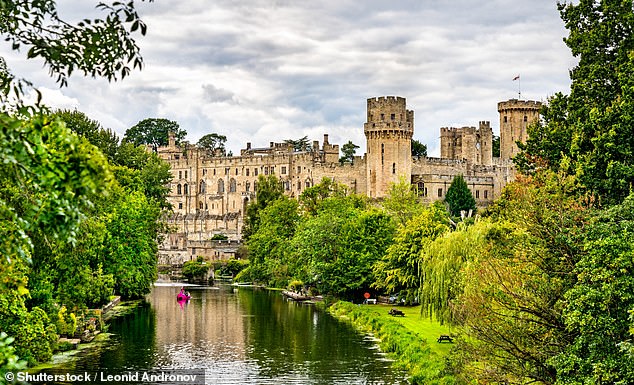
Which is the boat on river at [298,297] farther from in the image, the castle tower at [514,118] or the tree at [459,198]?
the castle tower at [514,118]

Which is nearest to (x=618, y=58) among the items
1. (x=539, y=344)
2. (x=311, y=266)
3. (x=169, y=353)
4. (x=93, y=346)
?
(x=539, y=344)

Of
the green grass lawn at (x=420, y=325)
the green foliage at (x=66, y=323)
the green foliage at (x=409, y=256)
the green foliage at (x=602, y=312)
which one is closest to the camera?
the green foliage at (x=602, y=312)

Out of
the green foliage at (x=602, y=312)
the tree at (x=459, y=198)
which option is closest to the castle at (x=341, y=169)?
the tree at (x=459, y=198)

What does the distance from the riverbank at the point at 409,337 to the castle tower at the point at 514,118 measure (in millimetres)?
52364

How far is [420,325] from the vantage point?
33.1 m

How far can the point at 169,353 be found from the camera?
28406 millimetres

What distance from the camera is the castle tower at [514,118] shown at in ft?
296

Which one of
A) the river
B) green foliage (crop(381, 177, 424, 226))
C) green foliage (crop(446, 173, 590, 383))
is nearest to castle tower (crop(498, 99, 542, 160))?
green foliage (crop(381, 177, 424, 226))

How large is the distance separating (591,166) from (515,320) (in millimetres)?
3729

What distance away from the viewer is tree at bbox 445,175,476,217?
268ft

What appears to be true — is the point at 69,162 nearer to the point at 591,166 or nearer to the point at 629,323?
the point at 629,323

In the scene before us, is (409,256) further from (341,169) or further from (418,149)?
(418,149)

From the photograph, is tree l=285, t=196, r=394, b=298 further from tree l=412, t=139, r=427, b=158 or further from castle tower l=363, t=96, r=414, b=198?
tree l=412, t=139, r=427, b=158

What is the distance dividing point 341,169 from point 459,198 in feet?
51.5
